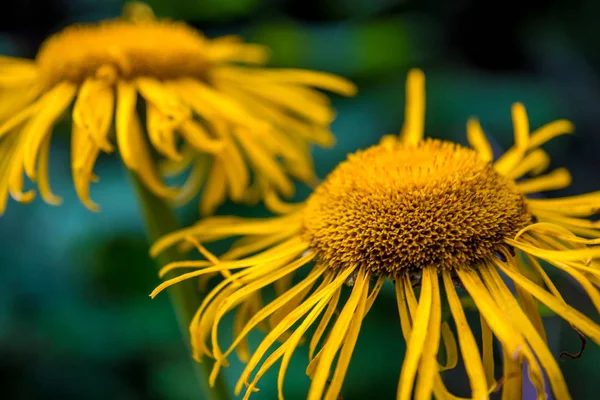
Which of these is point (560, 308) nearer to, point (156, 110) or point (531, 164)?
point (531, 164)

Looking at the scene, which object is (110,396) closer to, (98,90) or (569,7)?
(98,90)

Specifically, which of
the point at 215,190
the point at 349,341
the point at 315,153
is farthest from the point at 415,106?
the point at 315,153

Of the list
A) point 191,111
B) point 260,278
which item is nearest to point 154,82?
point 191,111

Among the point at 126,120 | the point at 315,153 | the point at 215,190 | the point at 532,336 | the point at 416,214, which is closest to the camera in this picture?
the point at 532,336

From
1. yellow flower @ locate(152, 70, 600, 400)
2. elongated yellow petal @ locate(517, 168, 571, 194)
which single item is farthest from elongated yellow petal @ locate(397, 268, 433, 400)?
elongated yellow petal @ locate(517, 168, 571, 194)

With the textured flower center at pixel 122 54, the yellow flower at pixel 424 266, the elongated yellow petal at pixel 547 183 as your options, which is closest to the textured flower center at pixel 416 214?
the yellow flower at pixel 424 266

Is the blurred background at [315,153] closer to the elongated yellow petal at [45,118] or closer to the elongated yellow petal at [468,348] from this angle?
the elongated yellow petal at [468,348]
